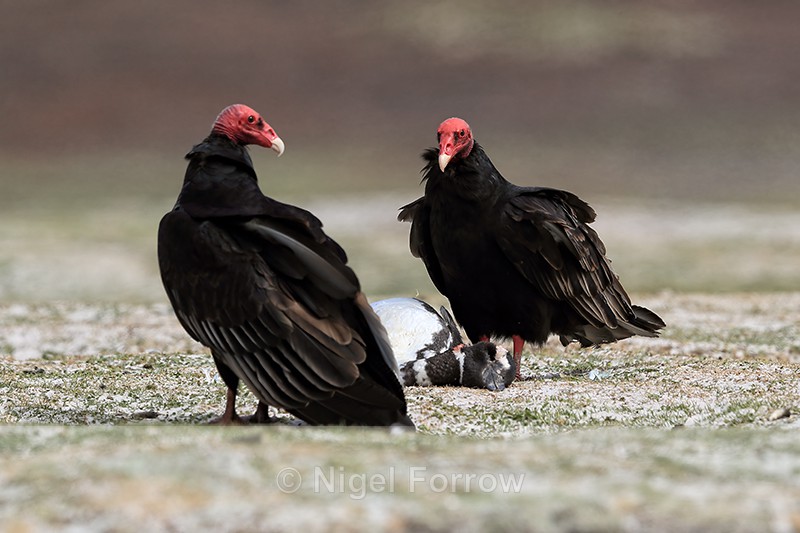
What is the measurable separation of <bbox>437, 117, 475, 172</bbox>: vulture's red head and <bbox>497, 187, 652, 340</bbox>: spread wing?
47cm

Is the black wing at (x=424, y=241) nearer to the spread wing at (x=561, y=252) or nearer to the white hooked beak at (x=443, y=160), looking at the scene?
the white hooked beak at (x=443, y=160)

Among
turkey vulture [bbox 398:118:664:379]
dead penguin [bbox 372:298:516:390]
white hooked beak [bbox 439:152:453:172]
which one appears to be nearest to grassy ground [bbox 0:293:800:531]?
dead penguin [bbox 372:298:516:390]

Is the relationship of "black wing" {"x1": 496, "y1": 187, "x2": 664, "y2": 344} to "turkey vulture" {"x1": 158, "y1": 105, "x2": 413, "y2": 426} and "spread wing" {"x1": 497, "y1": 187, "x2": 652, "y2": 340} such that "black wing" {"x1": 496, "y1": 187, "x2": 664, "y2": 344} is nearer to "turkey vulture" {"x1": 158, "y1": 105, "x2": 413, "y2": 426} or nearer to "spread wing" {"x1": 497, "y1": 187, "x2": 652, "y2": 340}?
"spread wing" {"x1": 497, "y1": 187, "x2": 652, "y2": 340}

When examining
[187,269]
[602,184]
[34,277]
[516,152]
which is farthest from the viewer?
[516,152]

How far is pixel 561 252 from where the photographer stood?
8.20 m

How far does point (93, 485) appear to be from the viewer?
4.26 m

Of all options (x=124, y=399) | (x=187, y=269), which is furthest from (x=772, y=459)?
(x=124, y=399)

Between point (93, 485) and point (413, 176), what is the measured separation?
32.7 meters

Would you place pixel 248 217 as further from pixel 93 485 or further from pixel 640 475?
pixel 640 475

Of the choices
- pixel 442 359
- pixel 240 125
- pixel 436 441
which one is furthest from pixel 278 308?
pixel 442 359

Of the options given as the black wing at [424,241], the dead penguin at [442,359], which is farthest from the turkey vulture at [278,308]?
the black wing at [424,241]

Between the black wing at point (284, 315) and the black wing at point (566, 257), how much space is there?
207 centimetres

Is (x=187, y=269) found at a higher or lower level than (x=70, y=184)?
lower

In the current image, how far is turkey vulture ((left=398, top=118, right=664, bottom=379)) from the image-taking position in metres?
8.02
